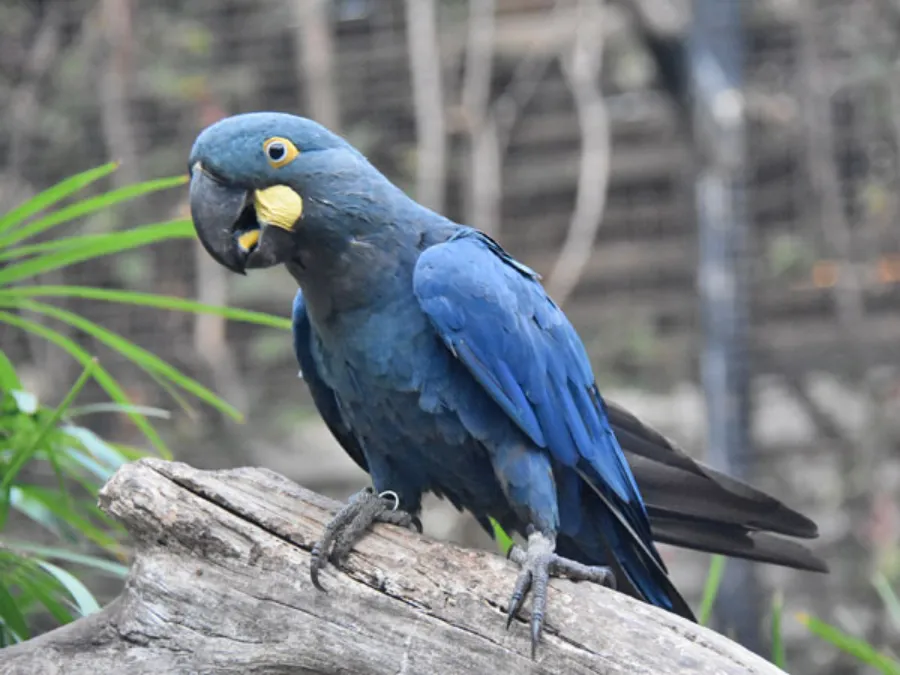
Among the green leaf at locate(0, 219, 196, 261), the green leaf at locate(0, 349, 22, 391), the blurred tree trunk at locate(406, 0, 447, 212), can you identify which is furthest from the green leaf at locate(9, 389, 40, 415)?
the blurred tree trunk at locate(406, 0, 447, 212)

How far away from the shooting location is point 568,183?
219 cm

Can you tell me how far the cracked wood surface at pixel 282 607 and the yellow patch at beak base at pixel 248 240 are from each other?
0.20m

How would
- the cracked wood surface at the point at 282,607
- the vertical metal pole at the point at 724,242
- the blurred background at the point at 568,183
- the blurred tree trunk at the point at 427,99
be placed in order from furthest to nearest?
the blurred tree trunk at the point at 427,99 < the blurred background at the point at 568,183 < the vertical metal pole at the point at 724,242 < the cracked wood surface at the point at 282,607

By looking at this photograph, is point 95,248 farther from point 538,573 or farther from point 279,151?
point 538,573

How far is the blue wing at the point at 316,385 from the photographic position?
105cm

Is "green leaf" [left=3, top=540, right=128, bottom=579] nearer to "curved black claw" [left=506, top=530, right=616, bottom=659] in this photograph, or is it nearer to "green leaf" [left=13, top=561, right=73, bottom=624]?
"green leaf" [left=13, top=561, right=73, bottom=624]

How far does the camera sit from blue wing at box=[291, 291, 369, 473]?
3.46 feet

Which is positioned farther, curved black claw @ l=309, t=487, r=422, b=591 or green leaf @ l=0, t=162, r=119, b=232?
green leaf @ l=0, t=162, r=119, b=232

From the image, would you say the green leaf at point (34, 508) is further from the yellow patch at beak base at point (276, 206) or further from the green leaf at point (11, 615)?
the yellow patch at beak base at point (276, 206)

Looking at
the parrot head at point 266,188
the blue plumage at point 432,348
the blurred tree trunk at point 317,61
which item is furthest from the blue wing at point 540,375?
the blurred tree trunk at point 317,61

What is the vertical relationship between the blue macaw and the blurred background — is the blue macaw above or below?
below

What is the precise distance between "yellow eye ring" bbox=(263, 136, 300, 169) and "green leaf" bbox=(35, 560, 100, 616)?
0.46m

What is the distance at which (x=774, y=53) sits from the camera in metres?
2.05

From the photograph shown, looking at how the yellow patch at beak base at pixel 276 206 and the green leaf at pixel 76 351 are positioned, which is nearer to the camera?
the yellow patch at beak base at pixel 276 206
